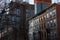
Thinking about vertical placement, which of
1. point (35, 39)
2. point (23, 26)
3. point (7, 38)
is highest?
point (23, 26)

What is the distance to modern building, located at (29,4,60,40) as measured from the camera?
36.0ft

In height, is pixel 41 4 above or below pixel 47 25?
above

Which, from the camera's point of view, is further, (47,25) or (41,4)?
(41,4)

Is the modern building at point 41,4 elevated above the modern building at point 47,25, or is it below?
above

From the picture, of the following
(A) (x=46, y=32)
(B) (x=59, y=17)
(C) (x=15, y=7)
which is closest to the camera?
(C) (x=15, y=7)

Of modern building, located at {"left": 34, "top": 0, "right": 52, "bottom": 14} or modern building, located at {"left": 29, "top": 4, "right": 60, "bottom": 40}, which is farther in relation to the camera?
modern building, located at {"left": 34, "top": 0, "right": 52, "bottom": 14}

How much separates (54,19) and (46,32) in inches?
54.2

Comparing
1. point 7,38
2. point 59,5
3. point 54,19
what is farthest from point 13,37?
point 59,5

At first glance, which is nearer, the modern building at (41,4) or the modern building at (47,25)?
the modern building at (47,25)

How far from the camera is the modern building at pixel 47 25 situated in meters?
11.0

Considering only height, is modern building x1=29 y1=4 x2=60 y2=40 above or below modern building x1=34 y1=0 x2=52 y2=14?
below

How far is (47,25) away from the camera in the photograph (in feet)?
40.0

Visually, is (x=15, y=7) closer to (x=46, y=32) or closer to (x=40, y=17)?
(x=46, y=32)

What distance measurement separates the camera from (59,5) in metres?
11.5
